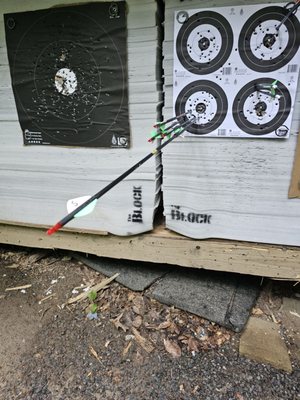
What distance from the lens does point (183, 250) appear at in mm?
1813

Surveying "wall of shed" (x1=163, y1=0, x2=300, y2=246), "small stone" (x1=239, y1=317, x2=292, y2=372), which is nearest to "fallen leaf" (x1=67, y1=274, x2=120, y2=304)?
"wall of shed" (x1=163, y1=0, x2=300, y2=246)

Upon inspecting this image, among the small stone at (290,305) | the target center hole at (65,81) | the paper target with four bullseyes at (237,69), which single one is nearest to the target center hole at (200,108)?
the paper target with four bullseyes at (237,69)

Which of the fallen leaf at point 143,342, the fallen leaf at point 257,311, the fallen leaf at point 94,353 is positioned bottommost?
the fallen leaf at point 94,353

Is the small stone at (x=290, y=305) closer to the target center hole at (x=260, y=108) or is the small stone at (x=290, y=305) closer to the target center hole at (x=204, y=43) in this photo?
the target center hole at (x=260, y=108)

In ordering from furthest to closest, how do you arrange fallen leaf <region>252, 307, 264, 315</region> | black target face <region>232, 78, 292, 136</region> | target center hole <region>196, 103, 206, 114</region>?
fallen leaf <region>252, 307, 264, 315</region> → target center hole <region>196, 103, 206, 114</region> → black target face <region>232, 78, 292, 136</region>

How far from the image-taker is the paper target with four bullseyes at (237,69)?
130cm

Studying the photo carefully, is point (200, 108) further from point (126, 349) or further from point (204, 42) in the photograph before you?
point (126, 349)

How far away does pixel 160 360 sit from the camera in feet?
4.91

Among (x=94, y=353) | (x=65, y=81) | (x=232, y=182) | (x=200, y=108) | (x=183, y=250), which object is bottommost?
(x=94, y=353)

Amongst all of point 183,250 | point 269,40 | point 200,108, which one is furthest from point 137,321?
point 269,40

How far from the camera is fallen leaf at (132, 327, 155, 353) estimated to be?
1560mm

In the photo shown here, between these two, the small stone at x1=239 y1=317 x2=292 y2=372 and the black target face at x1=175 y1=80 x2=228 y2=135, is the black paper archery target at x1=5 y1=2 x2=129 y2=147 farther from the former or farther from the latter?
the small stone at x1=239 y1=317 x2=292 y2=372

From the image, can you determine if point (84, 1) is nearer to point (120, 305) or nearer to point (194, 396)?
point (120, 305)

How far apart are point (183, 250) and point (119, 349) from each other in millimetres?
644
